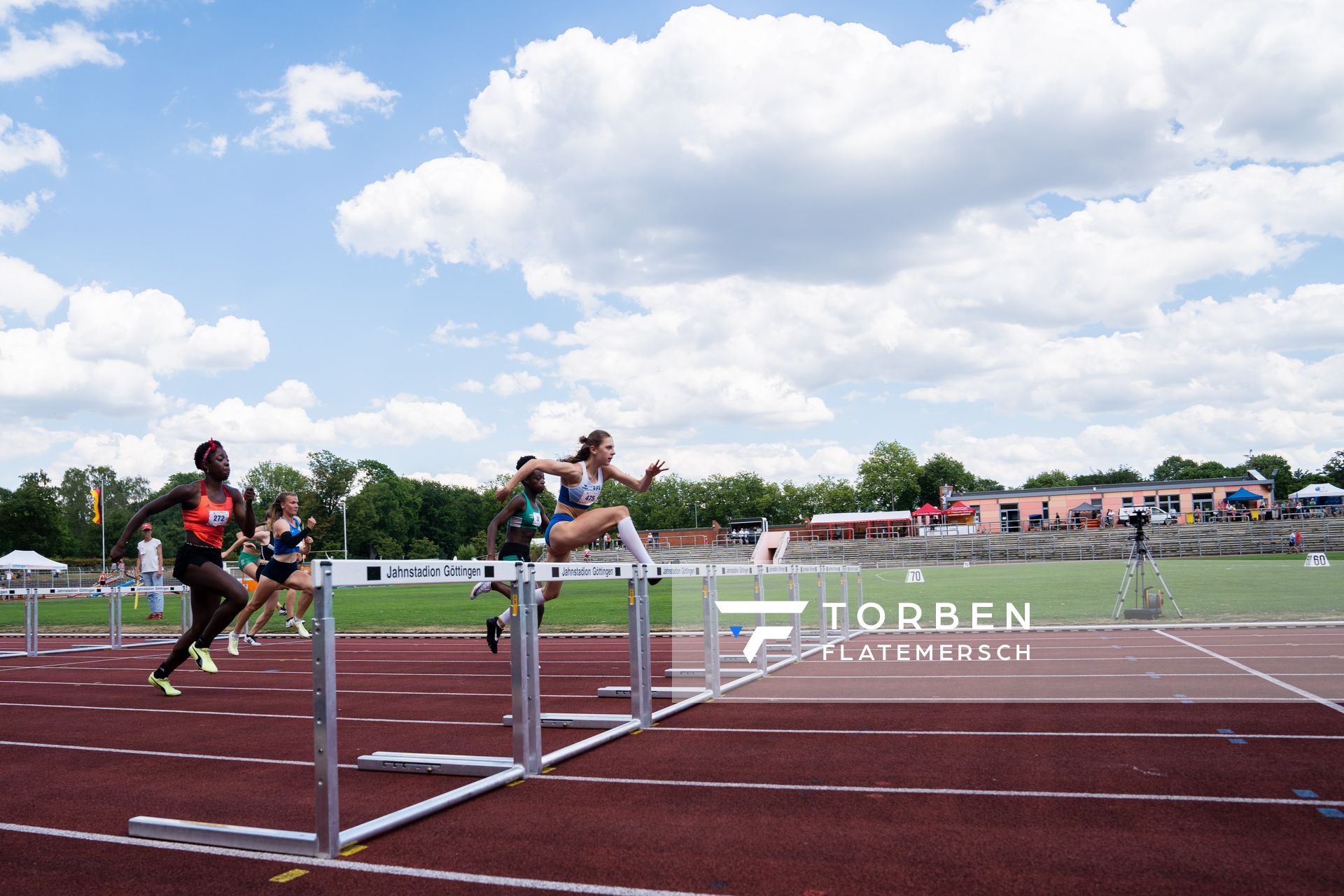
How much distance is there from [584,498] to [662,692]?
Result: 1679 millimetres

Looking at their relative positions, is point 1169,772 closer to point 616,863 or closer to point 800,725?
point 800,725

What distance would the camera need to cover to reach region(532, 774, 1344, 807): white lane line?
4055 mm

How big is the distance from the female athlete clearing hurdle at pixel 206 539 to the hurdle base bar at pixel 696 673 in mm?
3740

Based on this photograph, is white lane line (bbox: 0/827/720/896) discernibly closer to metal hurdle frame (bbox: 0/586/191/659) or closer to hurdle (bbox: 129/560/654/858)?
hurdle (bbox: 129/560/654/858)

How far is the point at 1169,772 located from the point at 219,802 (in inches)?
183

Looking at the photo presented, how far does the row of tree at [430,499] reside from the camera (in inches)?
3310

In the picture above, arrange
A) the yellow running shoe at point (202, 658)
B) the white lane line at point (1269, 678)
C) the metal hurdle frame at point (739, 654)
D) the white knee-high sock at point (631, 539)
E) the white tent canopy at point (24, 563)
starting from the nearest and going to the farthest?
1. the white lane line at point (1269, 678)
2. the metal hurdle frame at point (739, 654)
3. the white knee-high sock at point (631, 539)
4. the yellow running shoe at point (202, 658)
5. the white tent canopy at point (24, 563)

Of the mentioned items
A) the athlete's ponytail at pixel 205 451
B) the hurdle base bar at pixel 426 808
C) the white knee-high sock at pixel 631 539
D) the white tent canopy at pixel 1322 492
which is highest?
the athlete's ponytail at pixel 205 451

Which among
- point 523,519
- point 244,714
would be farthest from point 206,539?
point 523,519

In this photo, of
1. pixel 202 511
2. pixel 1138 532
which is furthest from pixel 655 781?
pixel 1138 532

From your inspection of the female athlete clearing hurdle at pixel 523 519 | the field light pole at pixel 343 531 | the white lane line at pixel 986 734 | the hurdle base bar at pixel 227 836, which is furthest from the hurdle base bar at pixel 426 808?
the field light pole at pixel 343 531

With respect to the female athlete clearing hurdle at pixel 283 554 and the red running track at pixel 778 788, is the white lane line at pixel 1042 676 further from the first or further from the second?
the female athlete clearing hurdle at pixel 283 554

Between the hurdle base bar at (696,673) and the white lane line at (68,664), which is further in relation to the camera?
the white lane line at (68,664)

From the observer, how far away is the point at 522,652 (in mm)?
4793
